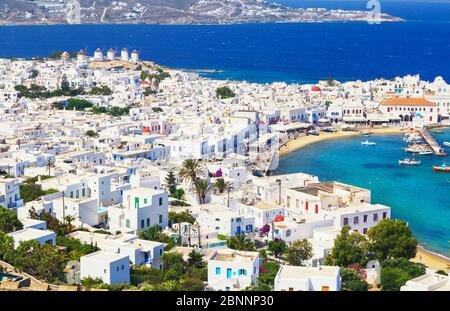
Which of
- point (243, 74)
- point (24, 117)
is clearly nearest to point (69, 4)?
point (243, 74)

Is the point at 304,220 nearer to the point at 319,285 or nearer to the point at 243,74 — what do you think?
the point at 319,285

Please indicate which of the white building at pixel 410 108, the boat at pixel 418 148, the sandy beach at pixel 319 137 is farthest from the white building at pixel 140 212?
the white building at pixel 410 108

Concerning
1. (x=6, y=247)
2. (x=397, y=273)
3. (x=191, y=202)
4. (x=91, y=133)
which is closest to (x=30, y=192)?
(x=191, y=202)


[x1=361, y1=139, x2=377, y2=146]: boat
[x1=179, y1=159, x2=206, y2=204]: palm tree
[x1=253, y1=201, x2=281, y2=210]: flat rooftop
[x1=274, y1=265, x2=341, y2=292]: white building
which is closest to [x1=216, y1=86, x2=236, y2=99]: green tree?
[x1=361, y1=139, x2=377, y2=146]: boat

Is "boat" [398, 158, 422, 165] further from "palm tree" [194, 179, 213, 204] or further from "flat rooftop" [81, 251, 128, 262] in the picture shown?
"flat rooftop" [81, 251, 128, 262]

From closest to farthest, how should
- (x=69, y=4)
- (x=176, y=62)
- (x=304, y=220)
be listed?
(x=304, y=220)
(x=176, y=62)
(x=69, y=4)
